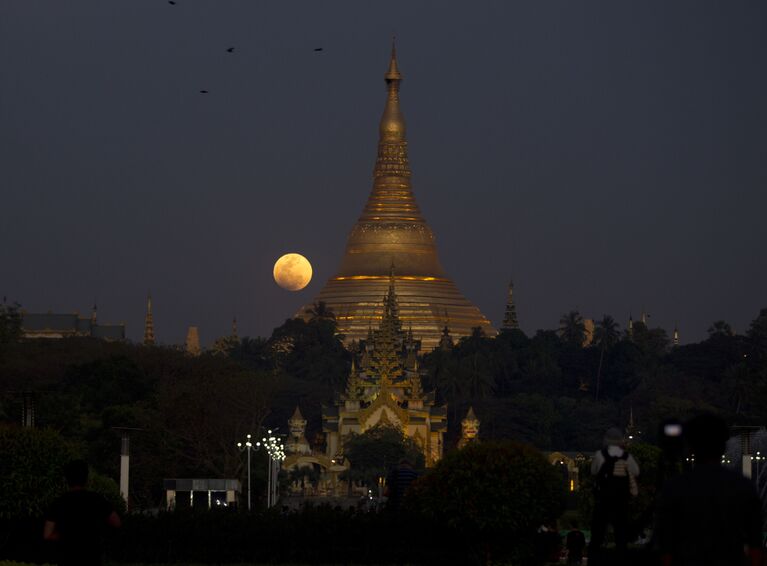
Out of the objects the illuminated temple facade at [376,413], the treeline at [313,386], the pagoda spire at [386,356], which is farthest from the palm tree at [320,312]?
the pagoda spire at [386,356]

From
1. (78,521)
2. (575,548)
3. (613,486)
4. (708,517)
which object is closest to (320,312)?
(575,548)

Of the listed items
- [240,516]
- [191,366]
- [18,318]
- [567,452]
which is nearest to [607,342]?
[567,452]

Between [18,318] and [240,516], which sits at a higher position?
[18,318]

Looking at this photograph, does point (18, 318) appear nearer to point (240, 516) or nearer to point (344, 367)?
point (344, 367)

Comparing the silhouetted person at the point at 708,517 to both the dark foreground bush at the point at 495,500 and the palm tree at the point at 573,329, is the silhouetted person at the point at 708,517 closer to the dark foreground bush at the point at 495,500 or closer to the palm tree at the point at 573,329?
the dark foreground bush at the point at 495,500

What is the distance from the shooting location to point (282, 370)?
11981cm

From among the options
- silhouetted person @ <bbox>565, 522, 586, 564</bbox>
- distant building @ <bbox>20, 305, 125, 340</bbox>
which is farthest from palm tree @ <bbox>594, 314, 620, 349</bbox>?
silhouetted person @ <bbox>565, 522, 586, 564</bbox>

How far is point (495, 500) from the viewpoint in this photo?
80.2 ft

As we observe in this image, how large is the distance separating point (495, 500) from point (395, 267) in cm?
10342

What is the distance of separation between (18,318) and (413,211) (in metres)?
25.8

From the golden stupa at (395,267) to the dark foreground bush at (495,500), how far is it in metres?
99.7

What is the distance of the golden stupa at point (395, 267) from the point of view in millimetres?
125875

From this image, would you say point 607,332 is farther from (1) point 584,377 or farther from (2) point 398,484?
(2) point 398,484

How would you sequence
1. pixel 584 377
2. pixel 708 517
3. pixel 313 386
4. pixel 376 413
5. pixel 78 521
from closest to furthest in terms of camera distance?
pixel 708 517, pixel 78 521, pixel 376 413, pixel 313 386, pixel 584 377
